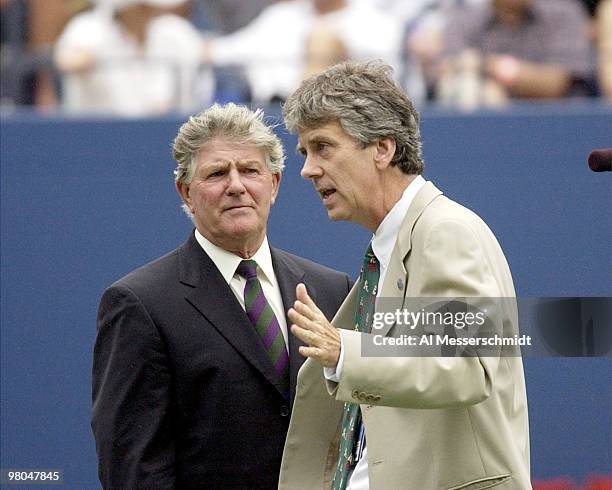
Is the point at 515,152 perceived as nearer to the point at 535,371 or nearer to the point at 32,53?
the point at 535,371

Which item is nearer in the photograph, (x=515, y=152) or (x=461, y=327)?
(x=461, y=327)

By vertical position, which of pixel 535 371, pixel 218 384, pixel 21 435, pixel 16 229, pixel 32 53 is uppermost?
pixel 32 53

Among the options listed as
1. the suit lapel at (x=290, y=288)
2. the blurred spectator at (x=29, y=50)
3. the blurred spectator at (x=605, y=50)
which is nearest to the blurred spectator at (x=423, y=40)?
the blurred spectator at (x=605, y=50)

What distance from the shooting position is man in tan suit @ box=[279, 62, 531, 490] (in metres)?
2.39

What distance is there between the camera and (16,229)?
541cm

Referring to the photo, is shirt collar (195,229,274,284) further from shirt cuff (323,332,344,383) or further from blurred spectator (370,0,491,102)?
blurred spectator (370,0,491,102)

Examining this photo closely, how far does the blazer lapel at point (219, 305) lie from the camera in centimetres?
315

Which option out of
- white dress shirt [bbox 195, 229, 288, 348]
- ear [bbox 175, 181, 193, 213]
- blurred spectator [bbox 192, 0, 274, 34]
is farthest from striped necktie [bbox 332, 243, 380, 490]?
blurred spectator [bbox 192, 0, 274, 34]

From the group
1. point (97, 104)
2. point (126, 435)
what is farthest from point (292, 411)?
point (97, 104)

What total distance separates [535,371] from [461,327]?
2962 millimetres

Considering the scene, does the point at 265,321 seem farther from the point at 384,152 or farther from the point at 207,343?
the point at 384,152

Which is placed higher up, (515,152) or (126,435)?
(515,152)

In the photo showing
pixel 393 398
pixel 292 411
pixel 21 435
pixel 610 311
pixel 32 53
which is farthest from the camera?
pixel 32 53

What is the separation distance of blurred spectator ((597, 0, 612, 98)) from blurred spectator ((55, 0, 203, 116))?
71.2 inches
